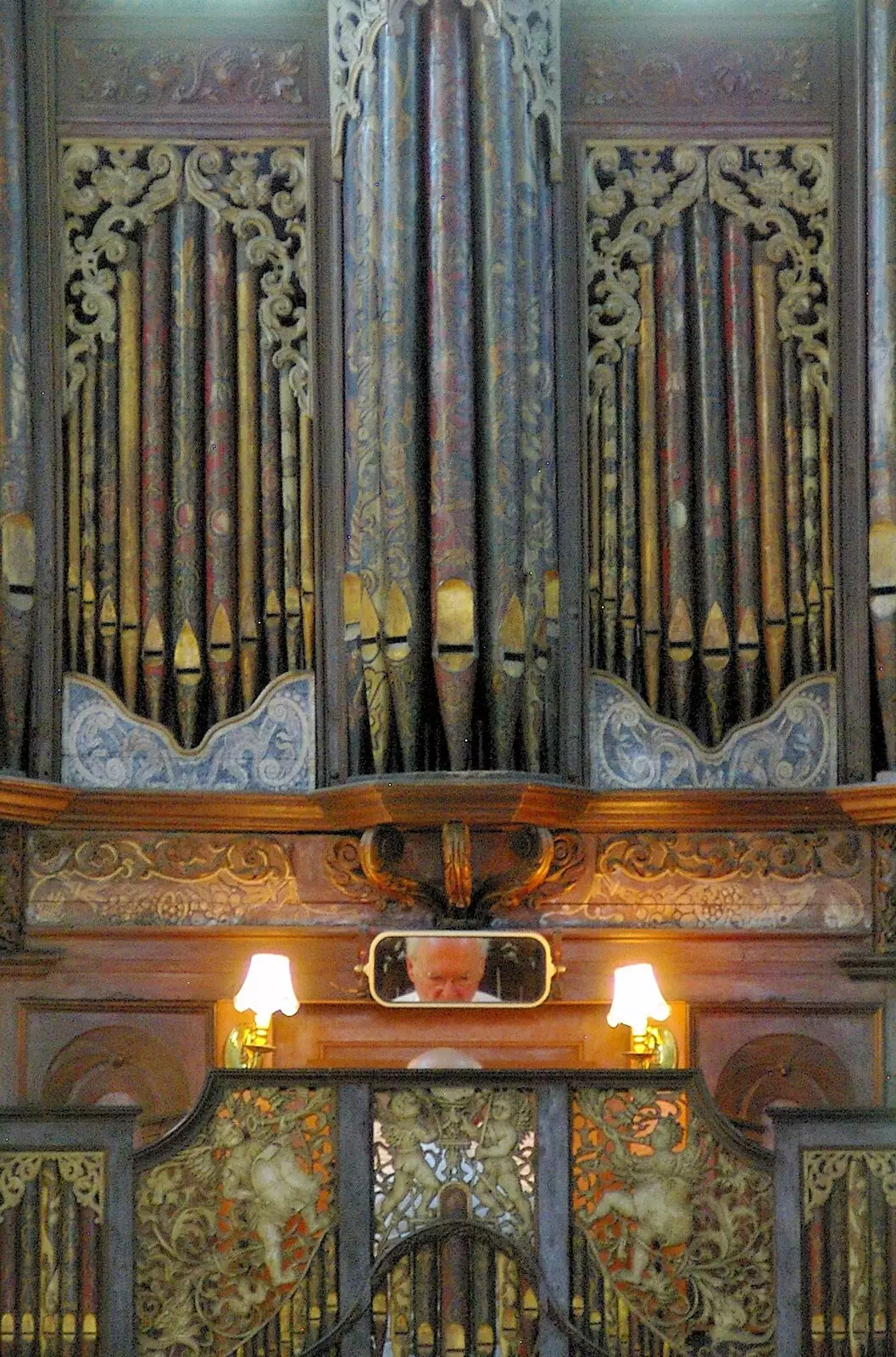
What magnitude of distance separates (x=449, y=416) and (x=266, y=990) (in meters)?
2.32

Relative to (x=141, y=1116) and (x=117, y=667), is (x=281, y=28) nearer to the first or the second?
(x=117, y=667)

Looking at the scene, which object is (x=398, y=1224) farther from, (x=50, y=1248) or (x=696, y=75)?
(x=696, y=75)

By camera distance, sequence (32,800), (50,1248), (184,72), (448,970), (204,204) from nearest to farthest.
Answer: (50,1248) < (32,800) < (448,970) < (204,204) < (184,72)

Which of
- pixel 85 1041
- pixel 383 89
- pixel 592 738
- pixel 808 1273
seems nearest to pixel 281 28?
pixel 383 89

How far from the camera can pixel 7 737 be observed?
1009cm

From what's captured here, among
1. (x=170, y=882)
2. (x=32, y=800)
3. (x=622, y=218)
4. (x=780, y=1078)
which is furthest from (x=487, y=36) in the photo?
(x=780, y=1078)

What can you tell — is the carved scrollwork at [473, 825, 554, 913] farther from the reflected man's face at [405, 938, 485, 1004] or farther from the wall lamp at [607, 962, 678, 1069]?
the wall lamp at [607, 962, 678, 1069]

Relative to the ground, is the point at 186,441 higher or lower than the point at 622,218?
lower

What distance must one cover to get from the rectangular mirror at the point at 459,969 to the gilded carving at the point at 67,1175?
5.86 feet

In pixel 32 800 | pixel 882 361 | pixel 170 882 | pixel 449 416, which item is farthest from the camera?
pixel 170 882

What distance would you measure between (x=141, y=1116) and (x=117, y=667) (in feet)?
5.86

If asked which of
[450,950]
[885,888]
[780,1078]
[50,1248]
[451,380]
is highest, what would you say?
[451,380]

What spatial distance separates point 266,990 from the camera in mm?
9961

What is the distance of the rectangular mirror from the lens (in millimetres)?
10156
